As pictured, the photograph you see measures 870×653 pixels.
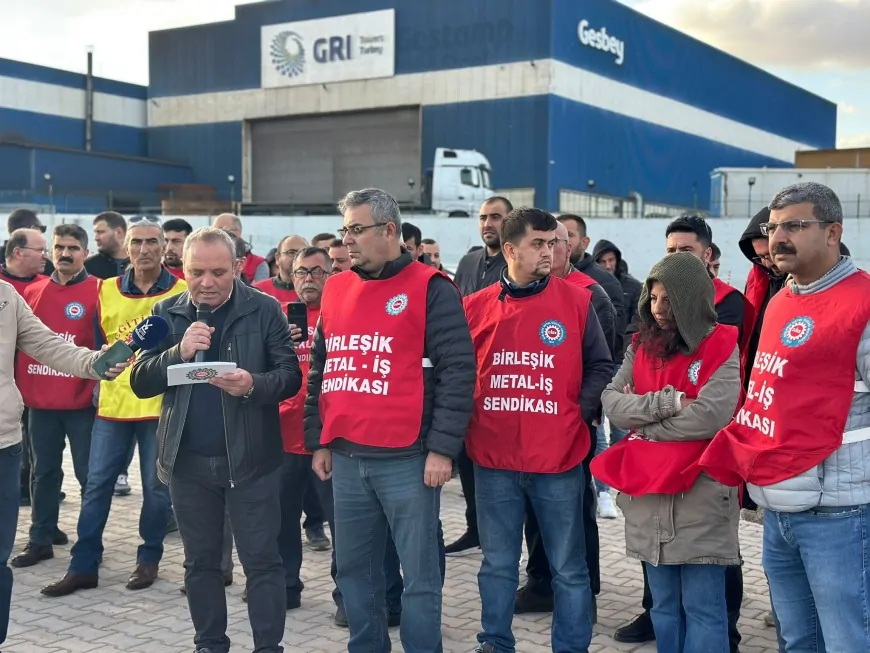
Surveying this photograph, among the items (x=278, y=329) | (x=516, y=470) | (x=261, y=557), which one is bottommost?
(x=261, y=557)

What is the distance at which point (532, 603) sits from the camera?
211 inches

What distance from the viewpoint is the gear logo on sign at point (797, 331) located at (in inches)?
130

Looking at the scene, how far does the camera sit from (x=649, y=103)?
40.4 m

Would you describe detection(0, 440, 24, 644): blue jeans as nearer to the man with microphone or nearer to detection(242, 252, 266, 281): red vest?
the man with microphone

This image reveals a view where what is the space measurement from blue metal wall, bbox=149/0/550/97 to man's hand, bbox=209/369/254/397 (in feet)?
105

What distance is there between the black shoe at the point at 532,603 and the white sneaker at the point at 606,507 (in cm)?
215

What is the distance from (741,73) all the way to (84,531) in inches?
1867

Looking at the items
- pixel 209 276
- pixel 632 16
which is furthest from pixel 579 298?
pixel 632 16

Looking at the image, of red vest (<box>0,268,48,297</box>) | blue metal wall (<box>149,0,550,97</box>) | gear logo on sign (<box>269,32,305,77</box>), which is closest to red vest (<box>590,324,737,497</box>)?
red vest (<box>0,268,48,297</box>)

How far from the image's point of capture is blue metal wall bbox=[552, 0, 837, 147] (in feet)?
117

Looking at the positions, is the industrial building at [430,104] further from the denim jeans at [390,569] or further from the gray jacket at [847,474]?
the gray jacket at [847,474]

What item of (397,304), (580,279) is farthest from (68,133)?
(397,304)

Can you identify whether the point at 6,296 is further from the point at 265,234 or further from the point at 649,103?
the point at 649,103

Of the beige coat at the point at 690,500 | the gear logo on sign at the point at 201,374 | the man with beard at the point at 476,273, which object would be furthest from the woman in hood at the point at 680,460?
the man with beard at the point at 476,273
